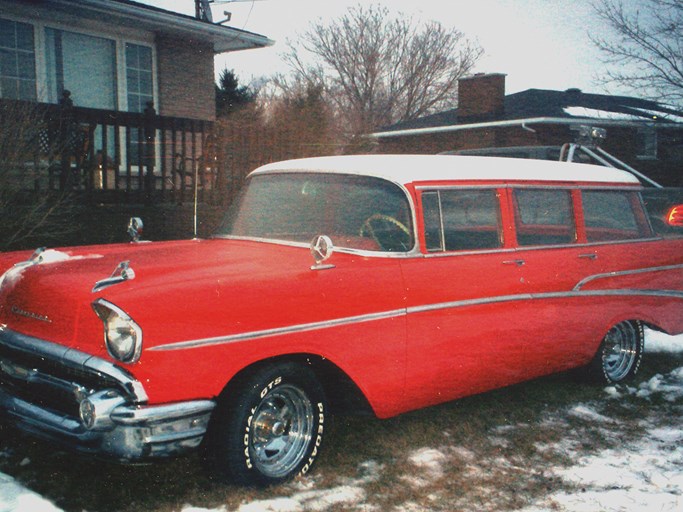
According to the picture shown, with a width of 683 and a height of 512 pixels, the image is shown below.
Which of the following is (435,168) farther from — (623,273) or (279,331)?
(623,273)

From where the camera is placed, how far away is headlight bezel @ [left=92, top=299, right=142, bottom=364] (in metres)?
3.14

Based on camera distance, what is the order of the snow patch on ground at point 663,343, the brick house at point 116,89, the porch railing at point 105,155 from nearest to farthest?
the snow patch on ground at point 663,343, the porch railing at point 105,155, the brick house at point 116,89

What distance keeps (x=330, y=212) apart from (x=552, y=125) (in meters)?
18.5

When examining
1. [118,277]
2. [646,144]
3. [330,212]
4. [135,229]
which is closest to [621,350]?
[330,212]

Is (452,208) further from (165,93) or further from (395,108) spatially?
(395,108)

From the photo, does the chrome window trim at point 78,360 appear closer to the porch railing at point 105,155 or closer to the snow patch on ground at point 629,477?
the snow patch on ground at point 629,477

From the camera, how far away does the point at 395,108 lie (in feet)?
145

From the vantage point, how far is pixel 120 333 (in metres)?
3.18

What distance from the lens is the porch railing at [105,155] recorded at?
808 centimetres

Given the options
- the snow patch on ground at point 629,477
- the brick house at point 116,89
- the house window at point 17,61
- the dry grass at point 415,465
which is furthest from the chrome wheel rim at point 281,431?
the house window at point 17,61

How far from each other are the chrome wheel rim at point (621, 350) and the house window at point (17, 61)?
979cm

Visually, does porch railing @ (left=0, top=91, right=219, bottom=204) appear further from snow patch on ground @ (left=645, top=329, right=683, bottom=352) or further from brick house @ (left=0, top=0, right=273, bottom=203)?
snow patch on ground @ (left=645, top=329, right=683, bottom=352)

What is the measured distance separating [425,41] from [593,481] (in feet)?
141

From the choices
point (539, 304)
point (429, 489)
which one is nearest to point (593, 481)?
point (429, 489)
